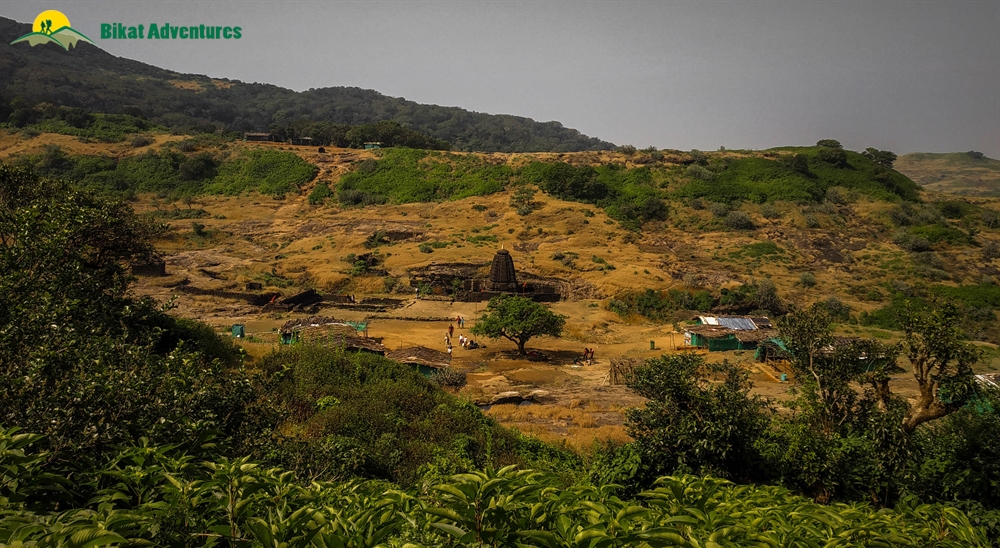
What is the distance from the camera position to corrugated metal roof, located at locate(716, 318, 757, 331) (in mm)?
23812

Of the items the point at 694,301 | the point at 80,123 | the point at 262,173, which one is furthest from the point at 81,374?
the point at 80,123

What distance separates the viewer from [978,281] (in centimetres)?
3459

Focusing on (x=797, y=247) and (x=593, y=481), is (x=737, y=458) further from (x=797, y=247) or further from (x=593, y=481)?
(x=797, y=247)

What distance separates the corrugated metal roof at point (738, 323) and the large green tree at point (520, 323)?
7.77m

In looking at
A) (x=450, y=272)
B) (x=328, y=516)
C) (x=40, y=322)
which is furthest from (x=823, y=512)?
(x=450, y=272)

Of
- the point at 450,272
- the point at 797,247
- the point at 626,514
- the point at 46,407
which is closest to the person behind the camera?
the point at 626,514

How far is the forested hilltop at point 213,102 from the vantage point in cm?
9488

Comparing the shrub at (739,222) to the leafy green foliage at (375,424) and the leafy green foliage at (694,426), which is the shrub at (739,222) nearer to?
the leafy green foliage at (375,424)

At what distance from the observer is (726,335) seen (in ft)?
74.6

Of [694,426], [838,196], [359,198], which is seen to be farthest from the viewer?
[359,198]

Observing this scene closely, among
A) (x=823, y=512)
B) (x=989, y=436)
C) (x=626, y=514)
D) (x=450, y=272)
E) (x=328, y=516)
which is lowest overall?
(x=450, y=272)

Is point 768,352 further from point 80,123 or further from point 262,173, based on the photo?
point 80,123

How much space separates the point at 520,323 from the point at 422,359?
5.10 metres

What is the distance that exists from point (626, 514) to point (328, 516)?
144cm
